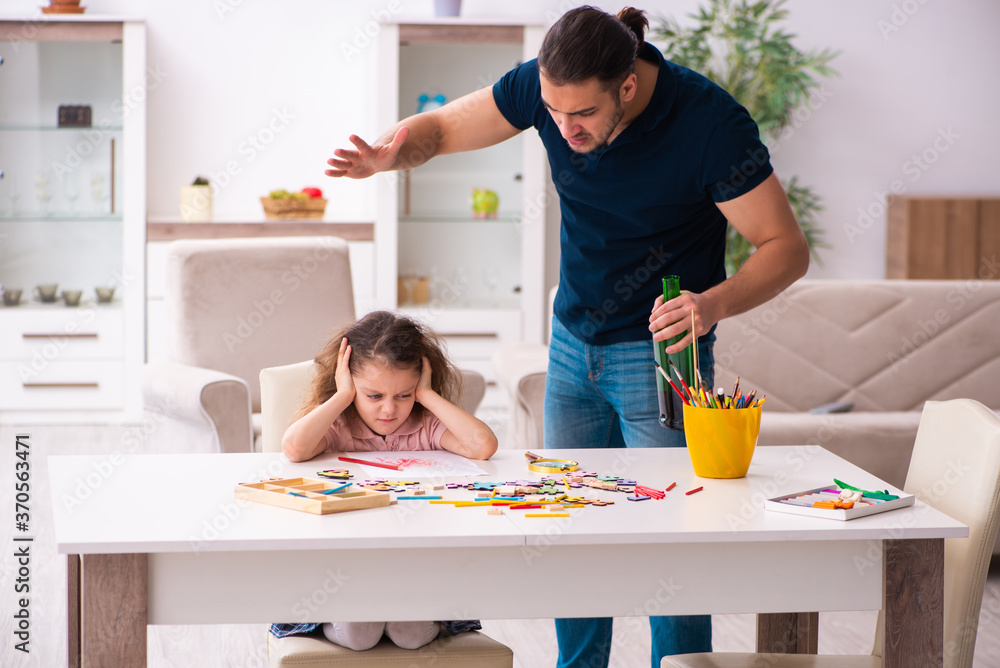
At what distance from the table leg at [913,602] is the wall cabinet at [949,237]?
3856 mm

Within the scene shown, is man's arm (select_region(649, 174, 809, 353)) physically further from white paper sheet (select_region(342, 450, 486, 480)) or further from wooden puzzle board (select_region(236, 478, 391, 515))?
wooden puzzle board (select_region(236, 478, 391, 515))

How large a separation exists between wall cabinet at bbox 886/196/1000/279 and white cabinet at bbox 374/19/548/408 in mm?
1760

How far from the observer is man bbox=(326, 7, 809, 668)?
5.31 ft

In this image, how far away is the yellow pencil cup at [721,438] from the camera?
1553 millimetres

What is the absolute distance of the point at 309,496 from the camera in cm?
136

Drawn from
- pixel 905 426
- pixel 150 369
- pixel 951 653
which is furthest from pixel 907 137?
pixel 951 653

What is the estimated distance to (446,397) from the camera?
199 cm

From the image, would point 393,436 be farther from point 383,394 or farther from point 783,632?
point 783,632

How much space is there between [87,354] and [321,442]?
3.09m

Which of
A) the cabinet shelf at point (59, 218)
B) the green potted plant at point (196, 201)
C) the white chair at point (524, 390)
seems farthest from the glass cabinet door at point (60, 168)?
the white chair at point (524, 390)

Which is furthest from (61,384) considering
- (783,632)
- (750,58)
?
(783,632)

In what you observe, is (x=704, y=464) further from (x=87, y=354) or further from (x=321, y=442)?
(x=87, y=354)

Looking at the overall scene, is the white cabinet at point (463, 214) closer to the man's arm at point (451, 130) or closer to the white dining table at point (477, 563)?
the man's arm at point (451, 130)

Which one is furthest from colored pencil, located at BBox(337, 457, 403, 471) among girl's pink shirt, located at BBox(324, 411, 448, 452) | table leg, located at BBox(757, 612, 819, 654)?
table leg, located at BBox(757, 612, 819, 654)
